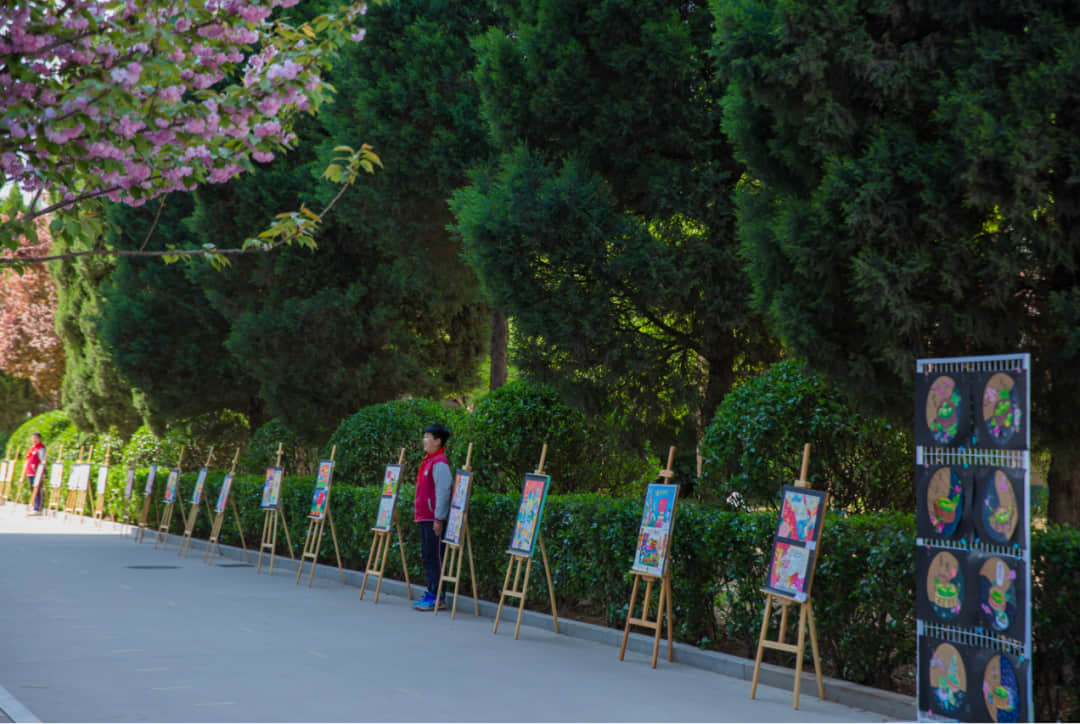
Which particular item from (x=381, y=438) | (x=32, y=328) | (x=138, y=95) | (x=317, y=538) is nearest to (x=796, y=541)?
(x=138, y=95)

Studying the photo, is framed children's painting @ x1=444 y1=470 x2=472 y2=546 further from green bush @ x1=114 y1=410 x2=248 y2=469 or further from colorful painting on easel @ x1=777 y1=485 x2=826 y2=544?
green bush @ x1=114 y1=410 x2=248 y2=469

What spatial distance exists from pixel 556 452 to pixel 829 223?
5.81 m

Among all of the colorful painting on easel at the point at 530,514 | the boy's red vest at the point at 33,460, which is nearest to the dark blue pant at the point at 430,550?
the colorful painting on easel at the point at 530,514

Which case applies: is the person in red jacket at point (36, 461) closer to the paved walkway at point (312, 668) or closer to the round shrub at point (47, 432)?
the round shrub at point (47, 432)

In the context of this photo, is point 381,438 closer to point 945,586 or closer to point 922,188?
point 922,188

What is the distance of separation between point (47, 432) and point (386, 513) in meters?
24.2

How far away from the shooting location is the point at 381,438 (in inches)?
612

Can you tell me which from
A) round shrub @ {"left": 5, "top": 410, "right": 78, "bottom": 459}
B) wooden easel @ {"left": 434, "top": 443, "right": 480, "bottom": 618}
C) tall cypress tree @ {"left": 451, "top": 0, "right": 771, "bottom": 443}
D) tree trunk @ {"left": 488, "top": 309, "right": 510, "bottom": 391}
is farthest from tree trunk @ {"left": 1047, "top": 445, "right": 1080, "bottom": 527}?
round shrub @ {"left": 5, "top": 410, "right": 78, "bottom": 459}

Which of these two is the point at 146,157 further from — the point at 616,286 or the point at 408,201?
the point at 408,201

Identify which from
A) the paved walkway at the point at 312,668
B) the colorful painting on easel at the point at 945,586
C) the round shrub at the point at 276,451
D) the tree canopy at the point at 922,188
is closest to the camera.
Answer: the colorful painting on easel at the point at 945,586

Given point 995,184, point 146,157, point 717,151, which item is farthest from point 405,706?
point 717,151

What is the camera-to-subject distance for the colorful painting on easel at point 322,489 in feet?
45.6

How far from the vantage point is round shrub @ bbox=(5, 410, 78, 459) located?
103ft

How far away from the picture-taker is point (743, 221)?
8.16 metres
